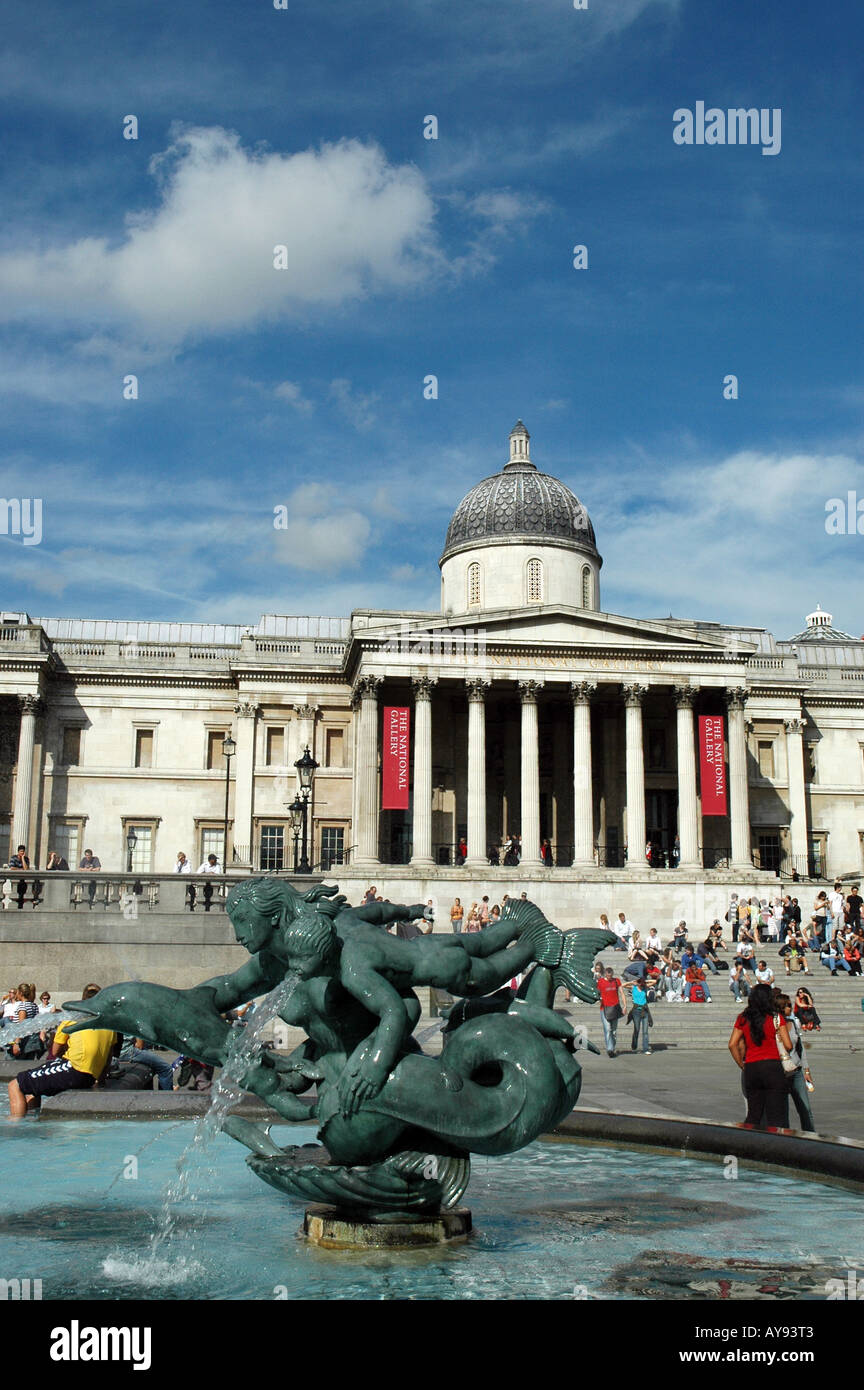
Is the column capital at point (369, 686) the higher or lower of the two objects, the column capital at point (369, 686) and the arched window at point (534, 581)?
the lower

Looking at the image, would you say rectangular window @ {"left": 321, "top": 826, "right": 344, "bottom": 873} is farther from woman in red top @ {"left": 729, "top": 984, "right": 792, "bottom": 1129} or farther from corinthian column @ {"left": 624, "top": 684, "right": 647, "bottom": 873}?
woman in red top @ {"left": 729, "top": 984, "right": 792, "bottom": 1129}

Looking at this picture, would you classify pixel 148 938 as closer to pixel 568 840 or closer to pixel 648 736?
pixel 568 840

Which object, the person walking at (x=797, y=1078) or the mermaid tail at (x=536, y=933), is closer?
the mermaid tail at (x=536, y=933)

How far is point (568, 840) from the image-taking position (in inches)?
1953

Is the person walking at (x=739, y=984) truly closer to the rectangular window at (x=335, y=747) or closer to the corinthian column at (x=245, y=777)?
the corinthian column at (x=245, y=777)

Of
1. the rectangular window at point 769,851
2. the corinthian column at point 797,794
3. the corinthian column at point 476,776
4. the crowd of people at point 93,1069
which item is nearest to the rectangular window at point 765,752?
the corinthian column at point 797,794

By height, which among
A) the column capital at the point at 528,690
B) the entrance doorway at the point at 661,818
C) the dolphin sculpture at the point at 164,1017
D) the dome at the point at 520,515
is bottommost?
the dolphin sculpture at the point at 164,1017

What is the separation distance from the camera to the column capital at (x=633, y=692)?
1800 inches

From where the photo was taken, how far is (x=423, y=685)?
44.9m

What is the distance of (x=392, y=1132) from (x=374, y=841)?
37646mm

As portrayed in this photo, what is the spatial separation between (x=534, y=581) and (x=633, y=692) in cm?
733

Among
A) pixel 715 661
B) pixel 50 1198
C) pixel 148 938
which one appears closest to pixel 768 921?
pixel 715 661

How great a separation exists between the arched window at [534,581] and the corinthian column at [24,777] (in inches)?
762

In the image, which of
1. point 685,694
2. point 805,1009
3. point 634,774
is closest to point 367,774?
point 634,774
